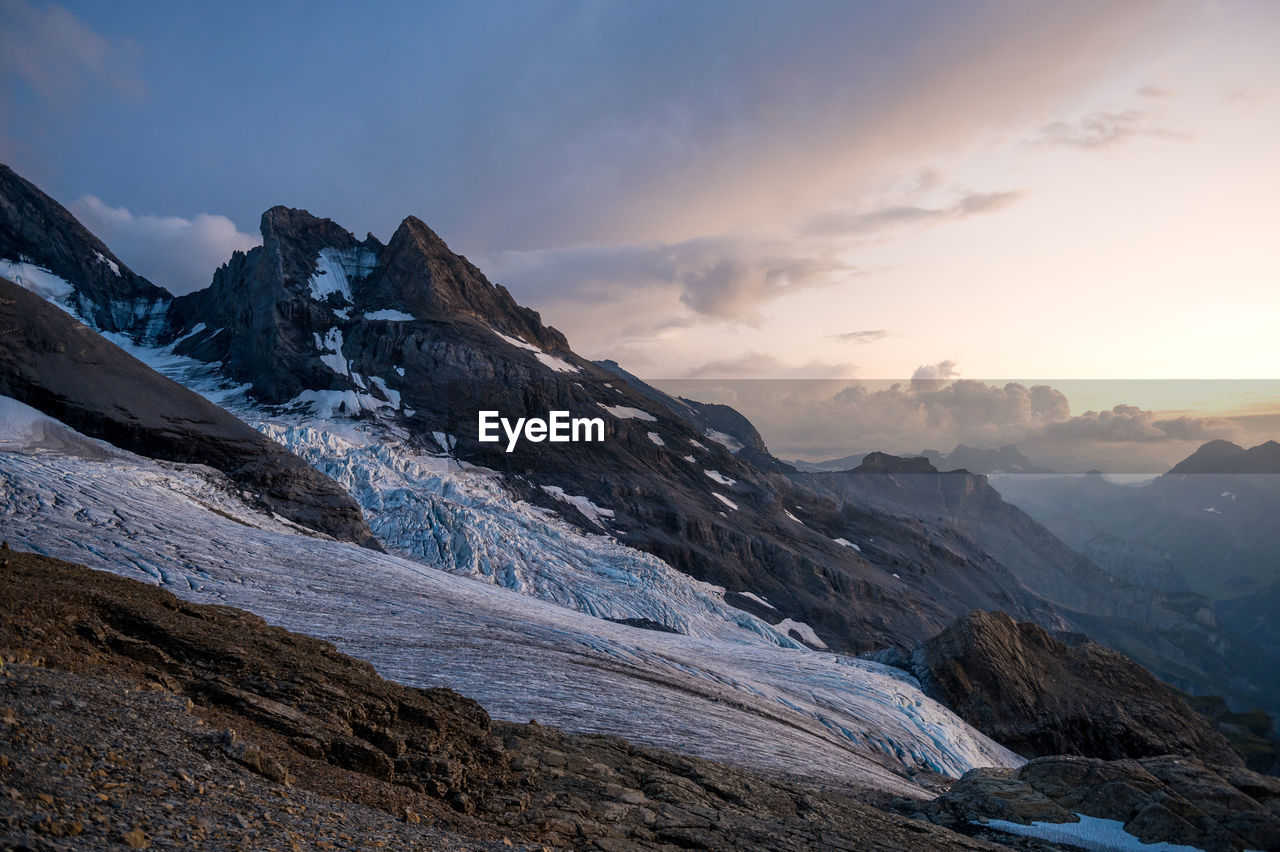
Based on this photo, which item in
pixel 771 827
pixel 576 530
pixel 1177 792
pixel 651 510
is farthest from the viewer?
pixel 651 510

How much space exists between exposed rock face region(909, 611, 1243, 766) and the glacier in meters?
2.54

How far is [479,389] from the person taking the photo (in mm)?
81562

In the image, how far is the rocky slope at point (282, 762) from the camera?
7156mm

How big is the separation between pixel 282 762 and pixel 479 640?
1391 cm

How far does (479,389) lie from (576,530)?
79.4 feet

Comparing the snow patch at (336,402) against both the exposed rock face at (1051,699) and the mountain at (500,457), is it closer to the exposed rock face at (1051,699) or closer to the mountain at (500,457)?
the mountain at (500,457)

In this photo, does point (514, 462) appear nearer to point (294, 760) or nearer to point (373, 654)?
point (373, 654)

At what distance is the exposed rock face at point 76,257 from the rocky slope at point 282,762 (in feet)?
341

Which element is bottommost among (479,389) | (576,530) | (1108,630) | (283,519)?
(1108,630)

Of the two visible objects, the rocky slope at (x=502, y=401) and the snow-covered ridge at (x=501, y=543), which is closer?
the snow-covered ridge at (x=501, y=543)

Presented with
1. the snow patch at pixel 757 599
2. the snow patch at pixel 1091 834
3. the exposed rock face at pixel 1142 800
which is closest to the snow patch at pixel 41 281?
the snow patch at pixel 757 599

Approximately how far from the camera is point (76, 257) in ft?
331

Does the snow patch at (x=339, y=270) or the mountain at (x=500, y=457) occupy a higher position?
the snow patch at (x=339, y=270)

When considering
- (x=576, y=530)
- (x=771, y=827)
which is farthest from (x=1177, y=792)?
(x=576, y=530)
